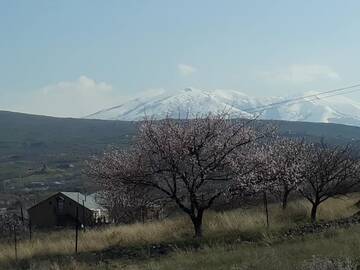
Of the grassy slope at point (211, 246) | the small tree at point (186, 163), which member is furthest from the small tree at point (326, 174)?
the small tree at point (186, 163)

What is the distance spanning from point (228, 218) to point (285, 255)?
9813mm

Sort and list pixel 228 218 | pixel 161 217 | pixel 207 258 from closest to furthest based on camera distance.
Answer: pixel 207 258 < pixel 228 218 < pixel 161 217

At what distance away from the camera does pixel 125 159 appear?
2031 cm

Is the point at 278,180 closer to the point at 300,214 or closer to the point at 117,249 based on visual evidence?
the point at 300,214

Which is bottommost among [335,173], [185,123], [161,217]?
[161,217]

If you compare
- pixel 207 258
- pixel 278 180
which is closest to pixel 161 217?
pixel 278 180

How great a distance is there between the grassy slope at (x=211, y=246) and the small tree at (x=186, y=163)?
54.7 inches

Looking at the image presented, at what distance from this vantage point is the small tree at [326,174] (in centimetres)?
2414

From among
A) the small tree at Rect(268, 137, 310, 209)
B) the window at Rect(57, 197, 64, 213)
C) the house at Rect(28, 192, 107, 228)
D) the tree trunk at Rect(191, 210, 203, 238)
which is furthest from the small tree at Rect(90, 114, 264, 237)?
the window at Rect(57, 197, 64, 213)

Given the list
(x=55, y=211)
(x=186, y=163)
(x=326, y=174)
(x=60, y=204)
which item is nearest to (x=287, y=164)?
(x=326, y=174)

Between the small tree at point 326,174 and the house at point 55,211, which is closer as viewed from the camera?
the small tree at point 326,174

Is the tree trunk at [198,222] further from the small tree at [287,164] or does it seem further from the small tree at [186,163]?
the small tree at [287,164]

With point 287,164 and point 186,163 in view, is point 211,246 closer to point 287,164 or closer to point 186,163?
point 186,163

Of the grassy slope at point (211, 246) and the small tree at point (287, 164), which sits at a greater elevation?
the small tree at point (287, 164)
